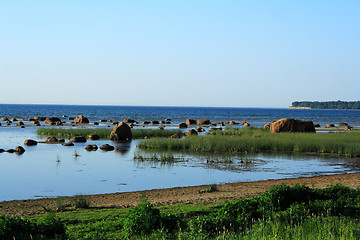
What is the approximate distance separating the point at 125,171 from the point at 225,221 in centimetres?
1359

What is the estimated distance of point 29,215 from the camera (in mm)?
13320

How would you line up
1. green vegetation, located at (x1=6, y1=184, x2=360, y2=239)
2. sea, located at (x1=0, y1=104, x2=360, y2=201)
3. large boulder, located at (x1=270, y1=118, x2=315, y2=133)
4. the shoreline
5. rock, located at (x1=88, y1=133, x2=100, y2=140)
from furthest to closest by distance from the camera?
1. large boulder, located at (x1=270, y1=118, x2=315, y2=133)
2. rock, located at (x1=88, y1=133, x2=100, y2=140)
3. sea, located at (x1=0, y1=104, x2=360, y2=201)
4. the shoreline
5. green vegetation, located at (x1=6, y1=184, x2=360, y2=239)

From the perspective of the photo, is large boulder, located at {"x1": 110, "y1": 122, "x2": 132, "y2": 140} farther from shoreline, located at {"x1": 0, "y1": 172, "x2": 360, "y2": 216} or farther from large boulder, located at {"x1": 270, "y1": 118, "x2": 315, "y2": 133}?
shoreline, located at {"x1": 0, "y1": 172, "x2": 360, "y2": 216}

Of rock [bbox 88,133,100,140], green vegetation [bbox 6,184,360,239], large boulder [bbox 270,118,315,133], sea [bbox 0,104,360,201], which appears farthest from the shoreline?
rock [bbox 88,133,100,140]

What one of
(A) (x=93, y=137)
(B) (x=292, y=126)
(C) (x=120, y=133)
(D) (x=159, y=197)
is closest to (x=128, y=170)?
(D) (x=159, y=197)

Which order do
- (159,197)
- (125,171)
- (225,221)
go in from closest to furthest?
(225,221) → (159,197) → (125,171)

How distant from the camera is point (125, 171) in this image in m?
23.4

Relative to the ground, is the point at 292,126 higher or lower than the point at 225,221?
higher

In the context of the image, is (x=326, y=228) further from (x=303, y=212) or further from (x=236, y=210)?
(x=236, y=210)

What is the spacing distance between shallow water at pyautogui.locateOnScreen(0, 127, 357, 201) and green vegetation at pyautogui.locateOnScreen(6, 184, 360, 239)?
5592 mm

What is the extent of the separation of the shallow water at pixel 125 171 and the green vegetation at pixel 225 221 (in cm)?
559

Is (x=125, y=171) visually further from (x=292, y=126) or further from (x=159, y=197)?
(x=292, y=126)

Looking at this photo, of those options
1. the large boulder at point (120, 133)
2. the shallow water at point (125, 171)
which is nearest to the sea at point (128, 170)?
the shallow water at point (125, 171)

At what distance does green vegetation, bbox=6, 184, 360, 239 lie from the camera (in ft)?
29.7
